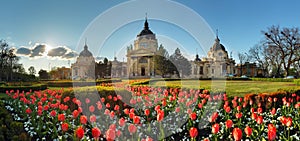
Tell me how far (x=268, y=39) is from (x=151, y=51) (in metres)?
30.5

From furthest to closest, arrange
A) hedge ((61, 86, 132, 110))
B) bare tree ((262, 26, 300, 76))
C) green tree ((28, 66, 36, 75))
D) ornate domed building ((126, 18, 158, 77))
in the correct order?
ornate domed building ((126, 18, 158, 77)) < green tree ((28, 66, 36, 75)) < bare tree ((262, 26, 300, 76)) < hedge ((61, 86, 132, 110))

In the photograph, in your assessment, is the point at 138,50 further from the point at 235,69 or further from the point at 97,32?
the point at 97,32

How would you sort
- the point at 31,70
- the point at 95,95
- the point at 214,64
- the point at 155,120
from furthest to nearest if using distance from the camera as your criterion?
the point at 31,70 → the point at 214,64 → the point at 95,95 → the point at 155,120

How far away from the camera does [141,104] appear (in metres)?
8.24

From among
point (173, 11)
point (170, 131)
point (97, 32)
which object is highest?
point (173, 11)

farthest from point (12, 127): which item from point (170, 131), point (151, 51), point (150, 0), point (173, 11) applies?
point (151, 51)

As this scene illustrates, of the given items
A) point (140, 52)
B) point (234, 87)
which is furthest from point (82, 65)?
point (234, 87)

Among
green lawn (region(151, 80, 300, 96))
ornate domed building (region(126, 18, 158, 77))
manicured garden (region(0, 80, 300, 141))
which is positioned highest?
ornate domed building (region(126, 18, 158, 77))

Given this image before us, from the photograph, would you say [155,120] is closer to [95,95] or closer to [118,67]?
[95,95]

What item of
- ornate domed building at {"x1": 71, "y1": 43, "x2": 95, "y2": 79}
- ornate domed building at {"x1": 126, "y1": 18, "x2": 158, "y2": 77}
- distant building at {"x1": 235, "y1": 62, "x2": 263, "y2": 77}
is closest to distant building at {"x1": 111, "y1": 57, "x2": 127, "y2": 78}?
ornate domed building at {"x1": 126, "y1": 18, "x2": 158, "y2": 77}

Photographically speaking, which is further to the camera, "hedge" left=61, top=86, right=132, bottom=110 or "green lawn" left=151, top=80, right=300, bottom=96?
"green lawn" left=151, top=80, right=300, bottom=96

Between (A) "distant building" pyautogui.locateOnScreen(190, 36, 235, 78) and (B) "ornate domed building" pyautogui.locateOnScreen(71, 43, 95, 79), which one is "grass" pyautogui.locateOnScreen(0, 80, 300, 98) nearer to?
(B) "ornate domed building" pyautogui.locateOnScreen(71, 43, 95, 79)

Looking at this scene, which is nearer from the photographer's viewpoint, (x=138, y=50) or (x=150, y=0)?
(x=150, y=0)

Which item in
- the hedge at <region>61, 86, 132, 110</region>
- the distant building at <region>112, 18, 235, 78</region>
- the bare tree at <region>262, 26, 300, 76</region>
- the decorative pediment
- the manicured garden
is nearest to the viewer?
the manicured garden
